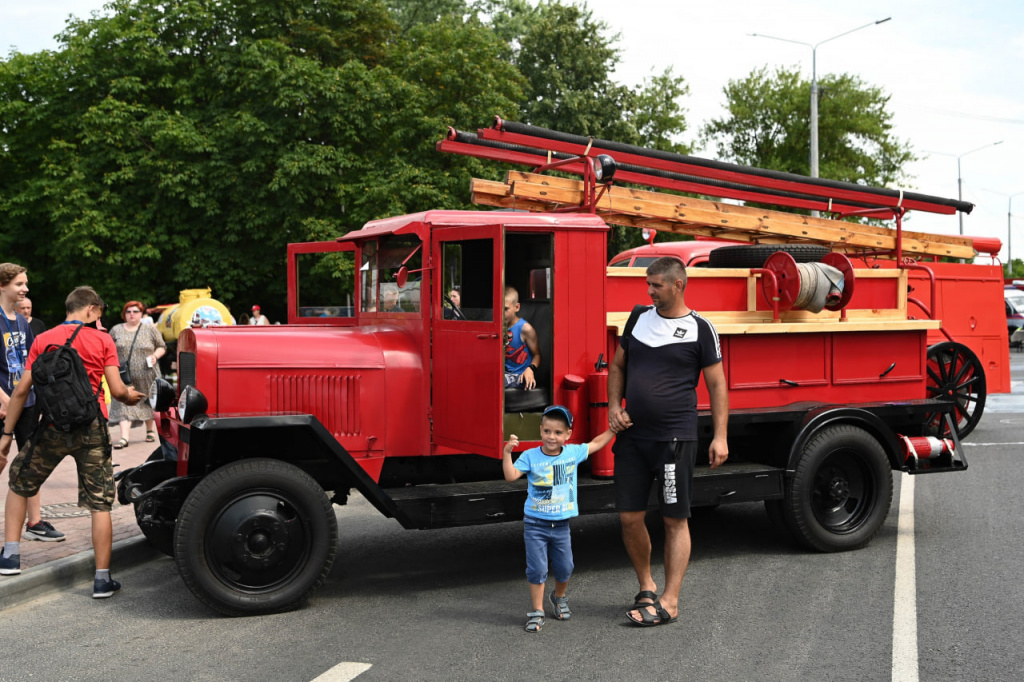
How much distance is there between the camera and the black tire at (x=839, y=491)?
267 inches

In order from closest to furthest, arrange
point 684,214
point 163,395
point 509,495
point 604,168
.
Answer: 1. point 509,495
2. point 163,395
3. point 604,168
4. point 684,214

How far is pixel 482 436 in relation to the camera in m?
5.79

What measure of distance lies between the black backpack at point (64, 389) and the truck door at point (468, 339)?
6.57ft

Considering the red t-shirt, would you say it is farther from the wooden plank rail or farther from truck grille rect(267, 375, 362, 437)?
the wooden plank rail

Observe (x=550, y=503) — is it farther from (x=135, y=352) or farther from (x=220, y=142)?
(x=220, y=142)

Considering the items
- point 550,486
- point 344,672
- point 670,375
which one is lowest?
point 344,672

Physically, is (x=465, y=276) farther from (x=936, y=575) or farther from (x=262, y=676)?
(x=936, y=575)

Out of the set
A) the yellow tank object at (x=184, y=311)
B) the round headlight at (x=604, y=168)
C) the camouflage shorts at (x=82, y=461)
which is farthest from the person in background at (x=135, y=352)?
the yellow tank object at (x=184, y=311)

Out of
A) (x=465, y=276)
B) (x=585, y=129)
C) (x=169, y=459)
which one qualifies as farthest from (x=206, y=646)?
(x=585, y=129)

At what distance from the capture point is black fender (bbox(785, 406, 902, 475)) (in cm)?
676

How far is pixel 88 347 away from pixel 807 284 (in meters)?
4.60

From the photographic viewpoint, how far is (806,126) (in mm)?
46688

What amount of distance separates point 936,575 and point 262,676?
4.04m

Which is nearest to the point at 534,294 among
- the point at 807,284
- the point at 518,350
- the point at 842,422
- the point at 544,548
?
the point at 518,350
